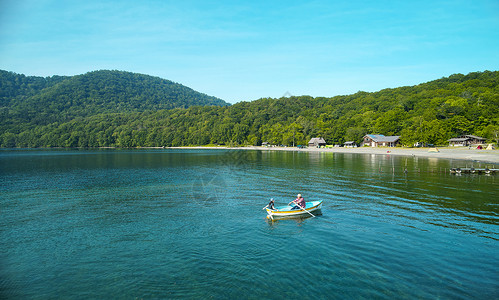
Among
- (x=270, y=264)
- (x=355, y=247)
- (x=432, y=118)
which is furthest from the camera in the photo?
(x=432, y=118)

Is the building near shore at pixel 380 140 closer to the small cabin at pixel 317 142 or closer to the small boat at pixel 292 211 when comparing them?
the small cabin at pixel 317 142

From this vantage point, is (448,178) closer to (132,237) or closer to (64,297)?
(132,237)

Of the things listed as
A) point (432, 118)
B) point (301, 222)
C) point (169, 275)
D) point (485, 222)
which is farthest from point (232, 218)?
point (432, 118)

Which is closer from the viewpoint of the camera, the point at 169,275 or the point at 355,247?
the point at 169,275

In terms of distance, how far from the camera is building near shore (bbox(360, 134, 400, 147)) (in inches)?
5418

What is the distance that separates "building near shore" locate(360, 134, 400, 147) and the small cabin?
28.1 meters

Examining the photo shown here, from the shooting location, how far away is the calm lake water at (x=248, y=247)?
13.5m

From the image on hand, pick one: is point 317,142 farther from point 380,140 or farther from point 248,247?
point 248,247

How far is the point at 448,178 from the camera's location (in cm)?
4444

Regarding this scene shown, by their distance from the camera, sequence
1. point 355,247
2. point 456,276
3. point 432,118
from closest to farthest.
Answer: point 456,276 → point 355,247 → point 432,118

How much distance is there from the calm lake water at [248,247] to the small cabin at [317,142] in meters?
139

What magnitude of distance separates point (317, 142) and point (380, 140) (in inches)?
1607

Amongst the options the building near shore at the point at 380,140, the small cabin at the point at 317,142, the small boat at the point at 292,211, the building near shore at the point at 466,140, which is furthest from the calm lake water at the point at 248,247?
the small cabin at the point at 317,142

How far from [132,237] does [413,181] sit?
4220 centimetres
